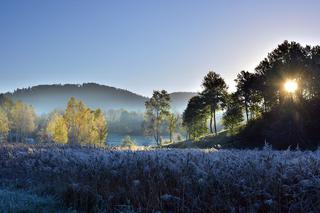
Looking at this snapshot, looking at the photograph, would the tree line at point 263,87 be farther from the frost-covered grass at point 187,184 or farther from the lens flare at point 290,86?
the frost-covered grass at point 187,184

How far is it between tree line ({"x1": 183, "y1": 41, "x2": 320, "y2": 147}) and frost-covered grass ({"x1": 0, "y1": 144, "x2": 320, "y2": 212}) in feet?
106

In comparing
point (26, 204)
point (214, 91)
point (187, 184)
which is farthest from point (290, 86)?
point (26, 204)

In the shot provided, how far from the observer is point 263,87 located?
49.4m

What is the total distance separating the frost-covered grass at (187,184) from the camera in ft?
16.0

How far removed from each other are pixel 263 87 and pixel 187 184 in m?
46.3

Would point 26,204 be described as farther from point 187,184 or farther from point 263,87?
point 263,87

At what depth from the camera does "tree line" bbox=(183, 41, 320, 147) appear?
1860 inches

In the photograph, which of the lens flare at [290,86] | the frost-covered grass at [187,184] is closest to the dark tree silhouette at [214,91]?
the lens flare at [290,86]

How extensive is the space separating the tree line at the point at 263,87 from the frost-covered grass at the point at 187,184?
3219cm

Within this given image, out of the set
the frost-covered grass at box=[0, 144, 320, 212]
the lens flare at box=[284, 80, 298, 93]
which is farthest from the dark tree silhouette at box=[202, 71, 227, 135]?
the frost-covered grass at box=[0, 144, 320, 212]

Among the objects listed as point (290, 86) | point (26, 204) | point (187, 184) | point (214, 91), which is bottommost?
point (26, 204)

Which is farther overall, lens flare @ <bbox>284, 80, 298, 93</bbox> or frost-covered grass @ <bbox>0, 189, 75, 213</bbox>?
lens flare @ <bbox>284, 80, 298, 93</bbox>

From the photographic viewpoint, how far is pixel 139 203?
536 cm

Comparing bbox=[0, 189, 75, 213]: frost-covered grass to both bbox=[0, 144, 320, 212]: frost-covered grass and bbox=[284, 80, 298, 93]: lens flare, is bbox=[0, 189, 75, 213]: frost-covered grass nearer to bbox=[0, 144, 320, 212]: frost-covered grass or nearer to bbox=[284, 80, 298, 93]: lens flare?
bbox=[0, 144, 320, 212]: frost-covered grass
